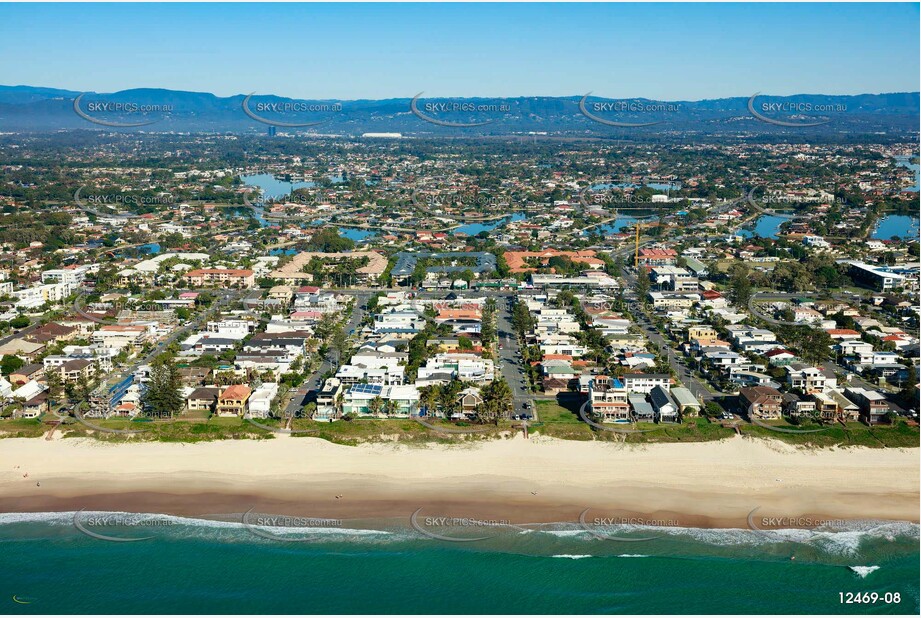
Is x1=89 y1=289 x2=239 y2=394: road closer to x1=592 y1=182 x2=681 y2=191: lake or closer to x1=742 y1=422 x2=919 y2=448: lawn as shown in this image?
x1=742 y1=422 x2=919 y2=448: lawn

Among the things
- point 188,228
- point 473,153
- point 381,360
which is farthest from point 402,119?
point 381,360

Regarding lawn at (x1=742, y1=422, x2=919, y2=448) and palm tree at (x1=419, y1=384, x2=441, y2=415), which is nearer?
lawn at (x1=742, y1=422, x2=919, y2=448)

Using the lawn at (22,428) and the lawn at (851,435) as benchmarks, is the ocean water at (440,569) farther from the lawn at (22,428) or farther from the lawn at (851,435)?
the lawn at (22,428)

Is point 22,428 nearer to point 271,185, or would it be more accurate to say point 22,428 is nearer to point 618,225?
point 618,225

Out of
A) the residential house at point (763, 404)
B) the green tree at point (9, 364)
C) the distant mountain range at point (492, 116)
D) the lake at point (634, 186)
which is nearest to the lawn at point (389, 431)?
the residential house at point (763, 404)

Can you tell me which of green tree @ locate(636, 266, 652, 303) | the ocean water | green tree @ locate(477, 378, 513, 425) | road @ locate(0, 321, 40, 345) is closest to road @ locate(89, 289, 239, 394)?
road @ locate(0, 321, 40, 345)

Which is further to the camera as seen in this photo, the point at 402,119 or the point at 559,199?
the point at 402,119

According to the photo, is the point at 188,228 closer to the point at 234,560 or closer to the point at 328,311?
the point at 328,311
